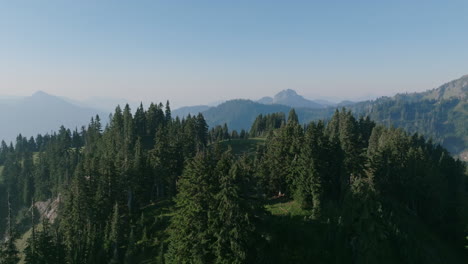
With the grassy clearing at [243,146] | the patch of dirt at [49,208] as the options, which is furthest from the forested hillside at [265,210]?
the patch of dirt at [49,208]

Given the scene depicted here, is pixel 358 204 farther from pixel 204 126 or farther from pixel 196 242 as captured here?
pixel 204 126

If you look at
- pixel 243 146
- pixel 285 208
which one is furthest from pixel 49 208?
pixel 285 208

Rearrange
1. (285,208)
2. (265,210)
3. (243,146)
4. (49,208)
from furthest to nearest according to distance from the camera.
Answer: (243,146) < (49,208) < (285,208) < (265,210)

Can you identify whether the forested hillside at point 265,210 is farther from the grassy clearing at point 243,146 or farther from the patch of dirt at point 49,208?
the patch of dirt at point 49,208

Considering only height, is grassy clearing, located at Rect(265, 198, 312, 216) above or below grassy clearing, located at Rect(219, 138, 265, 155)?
below

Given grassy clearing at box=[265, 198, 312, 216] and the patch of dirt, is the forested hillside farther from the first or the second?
the patch of dirt

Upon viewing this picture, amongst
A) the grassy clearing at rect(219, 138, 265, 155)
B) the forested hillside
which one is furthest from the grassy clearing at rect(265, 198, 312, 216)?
the grassy clearing at rect(219, 138, 265, 155)

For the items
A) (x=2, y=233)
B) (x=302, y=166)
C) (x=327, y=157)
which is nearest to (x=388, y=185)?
(x=327, y=157)

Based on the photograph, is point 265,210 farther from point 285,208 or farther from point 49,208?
point 49,208

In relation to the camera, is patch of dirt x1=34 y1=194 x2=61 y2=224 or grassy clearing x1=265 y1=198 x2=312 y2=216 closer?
grassy clearing x1=265 y1=198 x2=312 y2=216
